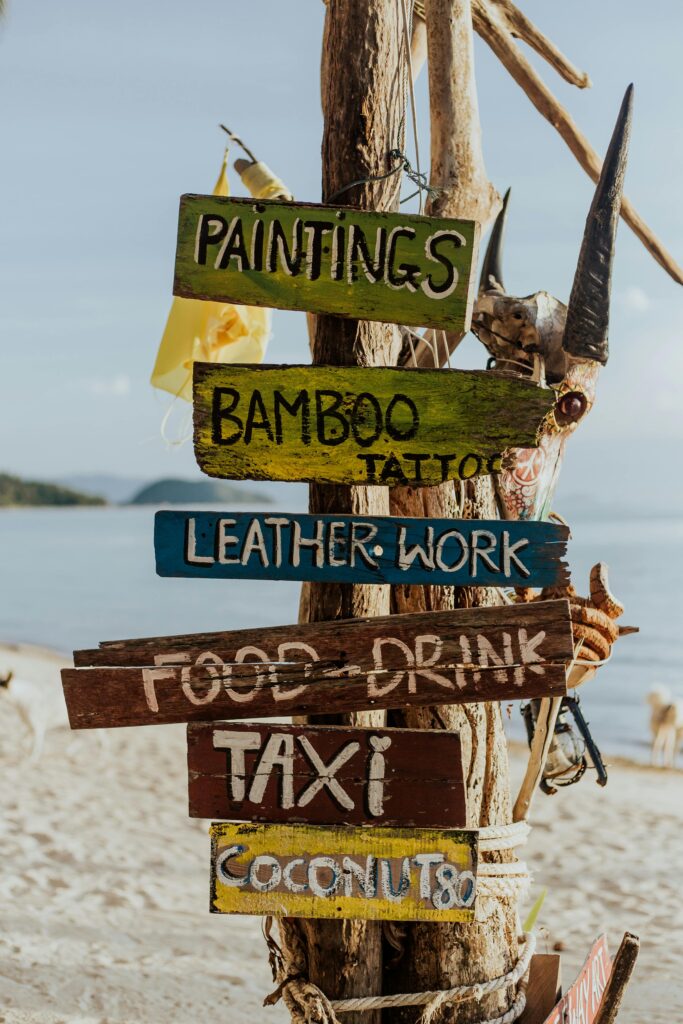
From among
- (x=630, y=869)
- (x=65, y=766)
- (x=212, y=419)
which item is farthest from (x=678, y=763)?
(x=212, y=419)

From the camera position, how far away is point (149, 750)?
12.0m

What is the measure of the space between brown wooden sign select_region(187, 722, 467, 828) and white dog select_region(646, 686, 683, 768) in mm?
12215

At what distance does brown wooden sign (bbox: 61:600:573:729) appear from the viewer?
2713mm

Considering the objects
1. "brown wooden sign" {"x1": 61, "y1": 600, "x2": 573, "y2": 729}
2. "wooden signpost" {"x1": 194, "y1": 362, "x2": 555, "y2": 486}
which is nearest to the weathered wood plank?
"brown wooden sign" {"x1": 61, "y1": 600, "x2": 573, "y2": 729}

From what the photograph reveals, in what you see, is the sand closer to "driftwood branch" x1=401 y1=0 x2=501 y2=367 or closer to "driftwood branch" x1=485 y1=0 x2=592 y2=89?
"driftwood branch" x1=401 y1=0 x2=501 y2=367

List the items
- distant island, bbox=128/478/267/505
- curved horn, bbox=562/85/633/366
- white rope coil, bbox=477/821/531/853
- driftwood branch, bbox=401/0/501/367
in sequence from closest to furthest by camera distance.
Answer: white rope coil, bbox=477/821/531/853 < curved horn, bbox=562/85/633/366 < driftwood branch, bbox=401/0/501/367 < distant island, bbox=128/478/267/505

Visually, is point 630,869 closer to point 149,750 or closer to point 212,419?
point 149,750

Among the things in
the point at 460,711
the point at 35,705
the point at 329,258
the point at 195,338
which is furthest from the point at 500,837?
the point at 35,705

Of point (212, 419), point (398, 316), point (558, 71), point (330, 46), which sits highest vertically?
point (558, 71)

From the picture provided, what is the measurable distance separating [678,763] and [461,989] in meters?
12.9

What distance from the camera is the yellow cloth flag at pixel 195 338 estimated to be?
17.5ft

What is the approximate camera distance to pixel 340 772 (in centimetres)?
277

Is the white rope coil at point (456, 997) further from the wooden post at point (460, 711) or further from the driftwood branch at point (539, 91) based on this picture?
the driftwood branch at point (539, 91)

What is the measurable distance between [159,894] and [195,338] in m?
3.89
